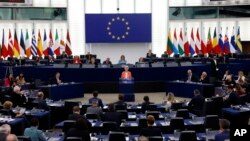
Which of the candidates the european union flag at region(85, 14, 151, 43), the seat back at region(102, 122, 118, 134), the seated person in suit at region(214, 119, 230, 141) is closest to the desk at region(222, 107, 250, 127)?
the seat back at region(102, 122, 118, 134)

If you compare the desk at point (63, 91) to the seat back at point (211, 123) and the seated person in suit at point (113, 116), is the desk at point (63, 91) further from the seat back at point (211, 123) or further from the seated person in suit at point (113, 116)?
the seat back at point (211, 123)

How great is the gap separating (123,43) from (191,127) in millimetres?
25749

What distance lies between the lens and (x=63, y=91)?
89.5 ft

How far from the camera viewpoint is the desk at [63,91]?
25.8m

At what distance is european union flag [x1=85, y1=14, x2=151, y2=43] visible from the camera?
39.8 metres

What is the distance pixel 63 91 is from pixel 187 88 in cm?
649

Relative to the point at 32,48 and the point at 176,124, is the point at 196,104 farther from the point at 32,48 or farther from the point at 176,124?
the point at 32,48

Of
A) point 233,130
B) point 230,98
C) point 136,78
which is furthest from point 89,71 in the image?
point 233,130

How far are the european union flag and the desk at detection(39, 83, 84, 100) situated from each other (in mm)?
11511

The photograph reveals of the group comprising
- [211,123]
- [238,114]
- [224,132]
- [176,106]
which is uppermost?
[224,132]

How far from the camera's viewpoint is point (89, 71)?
98.4ft

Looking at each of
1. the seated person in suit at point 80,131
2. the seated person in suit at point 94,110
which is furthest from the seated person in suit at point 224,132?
the seated person in suit at point 94,110

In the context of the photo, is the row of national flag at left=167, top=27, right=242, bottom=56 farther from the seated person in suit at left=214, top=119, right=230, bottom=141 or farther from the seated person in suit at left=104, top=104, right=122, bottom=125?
the seated person in suit at left=214, top=119, right=230, bottom=141

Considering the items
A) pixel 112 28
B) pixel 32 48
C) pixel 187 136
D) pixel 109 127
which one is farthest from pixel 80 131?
pixel 112 28
